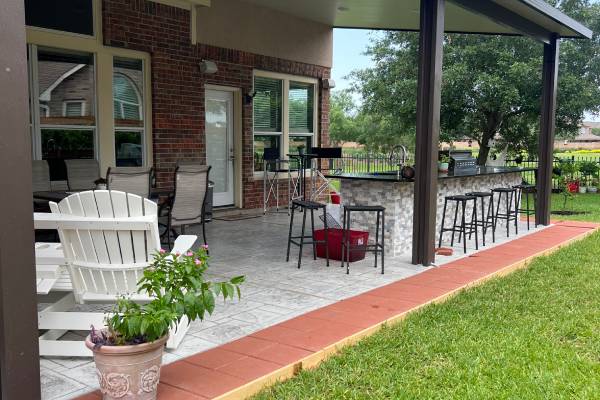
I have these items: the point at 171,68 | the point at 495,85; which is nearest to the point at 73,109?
the point at 171,68

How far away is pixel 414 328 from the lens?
3908 mm

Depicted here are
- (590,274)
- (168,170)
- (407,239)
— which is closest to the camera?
(590,274)

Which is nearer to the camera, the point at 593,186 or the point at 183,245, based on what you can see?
the point at 183,245

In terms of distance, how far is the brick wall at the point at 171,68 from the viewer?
736 centimetres

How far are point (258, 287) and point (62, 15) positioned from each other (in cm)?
412

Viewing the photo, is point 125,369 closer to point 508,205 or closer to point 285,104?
point 508,205

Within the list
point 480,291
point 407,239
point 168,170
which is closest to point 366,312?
point 480,291

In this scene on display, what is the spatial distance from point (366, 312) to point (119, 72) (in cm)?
491

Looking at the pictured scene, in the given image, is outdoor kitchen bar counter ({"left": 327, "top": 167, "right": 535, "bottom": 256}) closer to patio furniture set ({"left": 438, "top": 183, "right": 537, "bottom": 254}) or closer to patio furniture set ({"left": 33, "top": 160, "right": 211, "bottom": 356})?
patio furniture set ({"left": 438, "top": 183, "right": 537, "bottom": 254})

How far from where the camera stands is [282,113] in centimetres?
1040

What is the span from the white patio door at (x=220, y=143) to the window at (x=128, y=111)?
1.43 meters

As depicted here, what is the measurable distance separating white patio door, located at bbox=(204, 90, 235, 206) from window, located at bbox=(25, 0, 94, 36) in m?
2.34

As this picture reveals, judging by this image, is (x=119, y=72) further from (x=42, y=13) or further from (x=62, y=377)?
(x=62, y=377)

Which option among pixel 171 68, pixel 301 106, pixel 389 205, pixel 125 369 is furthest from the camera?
pixel 301 106
